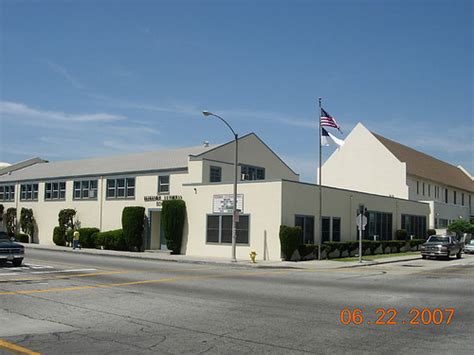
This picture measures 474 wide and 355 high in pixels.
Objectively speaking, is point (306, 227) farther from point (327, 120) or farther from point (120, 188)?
point (120, 188)

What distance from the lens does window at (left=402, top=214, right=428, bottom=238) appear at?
4795cm

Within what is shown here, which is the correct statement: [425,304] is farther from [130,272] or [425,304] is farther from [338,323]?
[130,272]

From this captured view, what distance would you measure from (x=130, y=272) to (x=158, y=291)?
270 inches

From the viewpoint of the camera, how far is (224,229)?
111 ft

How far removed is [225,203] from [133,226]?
8.36 meters

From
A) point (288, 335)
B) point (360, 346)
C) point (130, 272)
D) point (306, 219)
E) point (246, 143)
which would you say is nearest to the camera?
point (360, 346)

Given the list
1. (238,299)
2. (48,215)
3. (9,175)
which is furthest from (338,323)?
(9,175)

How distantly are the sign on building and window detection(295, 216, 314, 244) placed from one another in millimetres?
3551

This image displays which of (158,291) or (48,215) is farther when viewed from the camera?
(48,215)

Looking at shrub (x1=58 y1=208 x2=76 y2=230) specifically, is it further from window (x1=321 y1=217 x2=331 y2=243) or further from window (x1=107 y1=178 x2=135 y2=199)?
window (x1=321 y1=217 x2=331 y2=243)

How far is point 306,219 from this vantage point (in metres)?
33.3

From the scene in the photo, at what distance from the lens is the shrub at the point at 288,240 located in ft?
99.8

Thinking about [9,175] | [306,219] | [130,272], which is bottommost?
[130,272]
